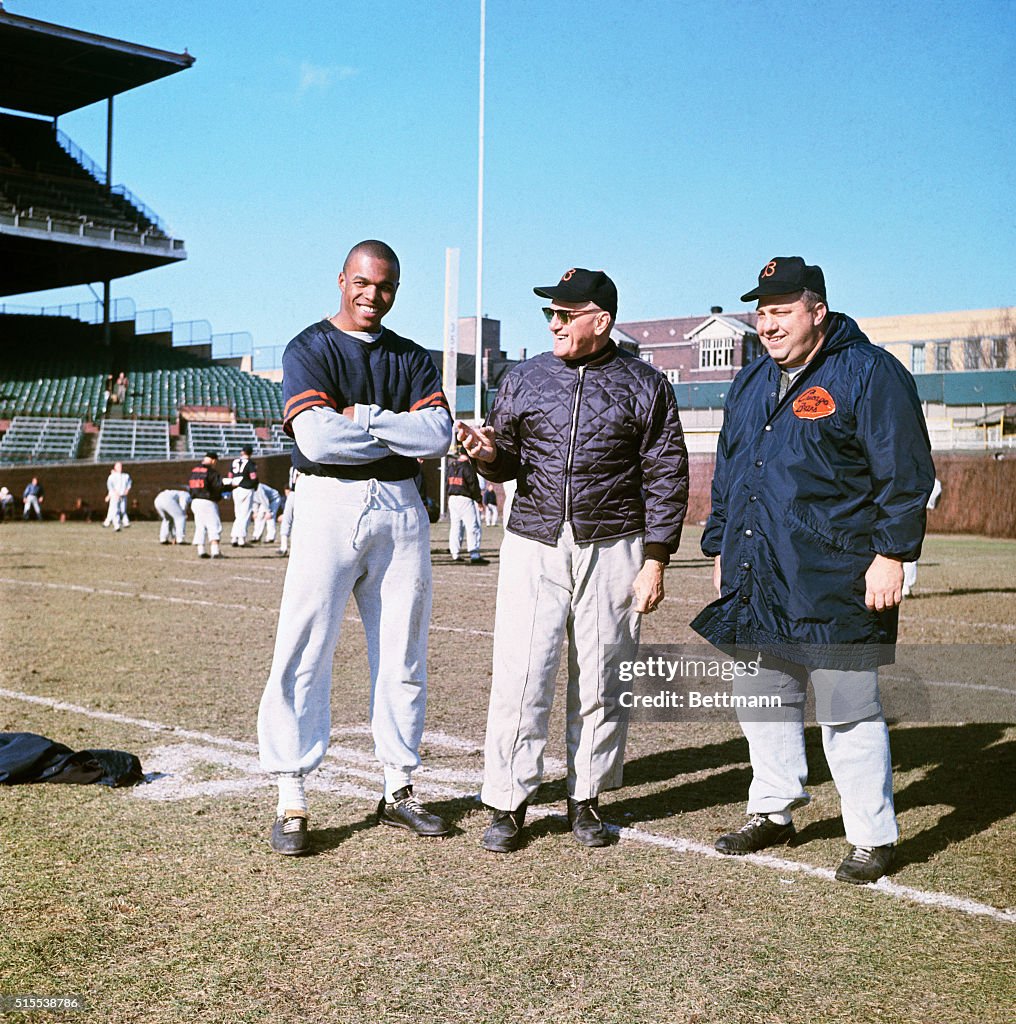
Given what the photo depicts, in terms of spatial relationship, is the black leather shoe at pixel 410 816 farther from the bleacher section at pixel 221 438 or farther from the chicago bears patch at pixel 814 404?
the bleacher section at pixel 221 438

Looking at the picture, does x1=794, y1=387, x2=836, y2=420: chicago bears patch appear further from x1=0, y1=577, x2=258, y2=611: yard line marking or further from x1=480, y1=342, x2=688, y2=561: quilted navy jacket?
x1=0, y1=577, x2=258, y2=611: yard line marking

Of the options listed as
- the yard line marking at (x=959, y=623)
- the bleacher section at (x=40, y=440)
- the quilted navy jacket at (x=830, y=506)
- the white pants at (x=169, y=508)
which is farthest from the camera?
the bleacher section at (x=40, y=440)

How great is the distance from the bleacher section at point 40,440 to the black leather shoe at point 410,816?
3533 cm

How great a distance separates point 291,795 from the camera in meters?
4.55

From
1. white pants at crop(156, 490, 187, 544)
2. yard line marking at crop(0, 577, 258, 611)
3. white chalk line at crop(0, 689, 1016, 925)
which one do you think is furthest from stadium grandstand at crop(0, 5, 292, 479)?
white chalk line at crop(0, 689, 1016, 925)

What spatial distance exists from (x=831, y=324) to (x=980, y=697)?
446cm

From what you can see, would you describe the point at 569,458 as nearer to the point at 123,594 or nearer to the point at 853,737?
the point at 853,737

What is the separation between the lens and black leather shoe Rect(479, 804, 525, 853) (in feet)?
15.0

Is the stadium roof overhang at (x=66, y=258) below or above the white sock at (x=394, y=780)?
above

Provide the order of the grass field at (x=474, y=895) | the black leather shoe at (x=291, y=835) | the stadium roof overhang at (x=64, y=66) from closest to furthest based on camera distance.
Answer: the grass field at (x=474, y=895)
the black leather shoe at (x=291, y=835)
the stadium roof overhang at (x=64, y=66)

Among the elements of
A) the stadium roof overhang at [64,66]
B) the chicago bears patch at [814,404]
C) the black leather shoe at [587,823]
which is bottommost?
the black leather shoe at [587,823]

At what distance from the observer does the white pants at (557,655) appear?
15.4ft

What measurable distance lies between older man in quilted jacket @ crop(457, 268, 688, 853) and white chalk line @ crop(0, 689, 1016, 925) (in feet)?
1.20
